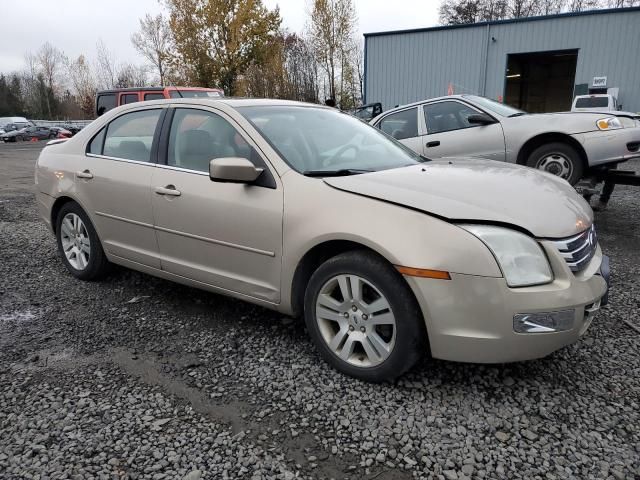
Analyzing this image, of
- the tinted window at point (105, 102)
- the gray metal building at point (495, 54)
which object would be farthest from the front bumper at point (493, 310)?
the gray metal building at point (495, 54)

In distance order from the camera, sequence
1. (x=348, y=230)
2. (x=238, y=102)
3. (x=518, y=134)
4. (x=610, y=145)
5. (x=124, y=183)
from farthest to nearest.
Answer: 1. (x=518, y=134)
2. (x=610, y=145)
3. (x=124, y=183)
4. (x=238, y=102)
5. (x=348, y=230)

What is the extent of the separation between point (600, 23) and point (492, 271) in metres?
21.7

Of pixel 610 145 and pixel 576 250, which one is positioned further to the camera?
pixel 610 145

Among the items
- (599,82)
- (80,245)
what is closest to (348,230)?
(80,245)

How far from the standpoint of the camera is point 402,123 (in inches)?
285

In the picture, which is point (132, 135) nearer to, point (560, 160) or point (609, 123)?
point (560, 160)

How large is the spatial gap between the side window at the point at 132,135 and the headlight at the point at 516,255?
2489mm

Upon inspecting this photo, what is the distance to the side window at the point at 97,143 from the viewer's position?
4.07 m

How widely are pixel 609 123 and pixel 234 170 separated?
5019 mm

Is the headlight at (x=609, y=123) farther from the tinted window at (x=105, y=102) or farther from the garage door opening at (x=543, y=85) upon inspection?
the garage door opening at (x=543, y=85)

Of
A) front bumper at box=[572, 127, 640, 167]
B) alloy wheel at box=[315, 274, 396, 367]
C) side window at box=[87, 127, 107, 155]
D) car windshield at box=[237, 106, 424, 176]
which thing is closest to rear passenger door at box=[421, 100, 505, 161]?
front bumper at box=[572, 127, 640, 167]

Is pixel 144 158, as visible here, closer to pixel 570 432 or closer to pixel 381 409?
pixel 381 409

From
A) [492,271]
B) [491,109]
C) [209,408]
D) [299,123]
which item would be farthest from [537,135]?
[209,408]

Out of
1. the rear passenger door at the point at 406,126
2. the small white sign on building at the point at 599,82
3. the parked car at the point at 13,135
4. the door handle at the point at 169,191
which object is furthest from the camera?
the parked car at the point at 13,135
